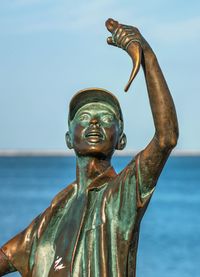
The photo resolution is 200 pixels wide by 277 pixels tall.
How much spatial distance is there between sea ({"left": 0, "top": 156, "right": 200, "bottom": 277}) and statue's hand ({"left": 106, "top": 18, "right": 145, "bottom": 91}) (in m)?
17.2

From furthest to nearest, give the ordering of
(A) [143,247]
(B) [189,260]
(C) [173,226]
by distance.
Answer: (C) [173,226], (A) [143,247], (B) [189,260]

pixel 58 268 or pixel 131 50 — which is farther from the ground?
pixel 131 50

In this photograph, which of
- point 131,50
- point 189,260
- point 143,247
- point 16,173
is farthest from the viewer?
point 16,173

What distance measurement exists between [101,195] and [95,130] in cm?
36

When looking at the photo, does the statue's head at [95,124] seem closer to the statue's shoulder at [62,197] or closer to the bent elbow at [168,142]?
the statue's shoulder at [62,197]

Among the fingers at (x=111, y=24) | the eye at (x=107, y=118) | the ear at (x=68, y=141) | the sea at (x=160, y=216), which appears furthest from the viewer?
the sea at (x=160, y=216)

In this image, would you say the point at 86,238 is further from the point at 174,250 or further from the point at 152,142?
the point at 174,250

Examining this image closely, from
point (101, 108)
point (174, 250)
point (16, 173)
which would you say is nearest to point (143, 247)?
point (174, 250)

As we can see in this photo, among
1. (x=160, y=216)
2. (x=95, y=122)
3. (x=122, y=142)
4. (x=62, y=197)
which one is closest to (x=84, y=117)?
(x=95, y=122)

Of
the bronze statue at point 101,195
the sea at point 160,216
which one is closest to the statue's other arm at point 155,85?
the bronze statue at point 101,195

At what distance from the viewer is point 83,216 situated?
34.1 ft

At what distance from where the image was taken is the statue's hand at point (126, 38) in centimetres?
997

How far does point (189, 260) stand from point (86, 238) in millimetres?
27066

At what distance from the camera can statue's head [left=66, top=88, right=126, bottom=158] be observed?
34.3 ft
